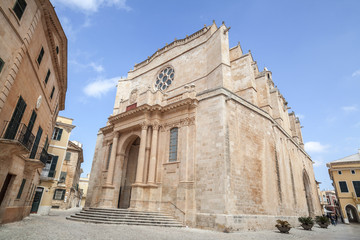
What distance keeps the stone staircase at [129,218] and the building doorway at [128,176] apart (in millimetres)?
4152

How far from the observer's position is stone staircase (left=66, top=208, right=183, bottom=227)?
11172 mm

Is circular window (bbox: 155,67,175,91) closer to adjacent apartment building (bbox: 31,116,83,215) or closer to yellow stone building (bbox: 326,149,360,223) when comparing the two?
adjacent apartment building (bbox: 31,116,83,215)

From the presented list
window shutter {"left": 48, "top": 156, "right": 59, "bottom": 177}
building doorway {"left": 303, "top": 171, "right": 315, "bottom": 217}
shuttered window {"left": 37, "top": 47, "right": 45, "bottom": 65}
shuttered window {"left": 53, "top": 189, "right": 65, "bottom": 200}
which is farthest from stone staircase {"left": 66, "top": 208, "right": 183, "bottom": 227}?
building doorway {"left": 303, "top": 171, "right": 315, "bottom": 217}

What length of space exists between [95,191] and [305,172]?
2350cm

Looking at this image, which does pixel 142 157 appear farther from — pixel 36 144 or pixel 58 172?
pixel 58 172

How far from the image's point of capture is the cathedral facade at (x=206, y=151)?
11961mm

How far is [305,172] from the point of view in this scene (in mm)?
25016

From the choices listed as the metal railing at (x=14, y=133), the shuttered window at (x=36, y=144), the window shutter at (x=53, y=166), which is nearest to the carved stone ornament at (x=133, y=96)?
the window shutter at (x=53, y=166)

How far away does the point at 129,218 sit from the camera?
1154 cm

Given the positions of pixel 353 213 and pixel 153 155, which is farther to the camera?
pixel 353 213

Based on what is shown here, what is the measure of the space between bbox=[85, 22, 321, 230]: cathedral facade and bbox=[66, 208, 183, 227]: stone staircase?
691 mm

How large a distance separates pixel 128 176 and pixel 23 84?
11.6 metres

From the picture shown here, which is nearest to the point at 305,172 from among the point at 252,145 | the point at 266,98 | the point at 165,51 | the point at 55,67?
the point at 266,98

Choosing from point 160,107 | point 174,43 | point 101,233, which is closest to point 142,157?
point 160,107
